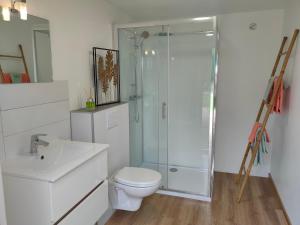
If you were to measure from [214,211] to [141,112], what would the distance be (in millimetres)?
1655

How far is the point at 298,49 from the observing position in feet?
7.76

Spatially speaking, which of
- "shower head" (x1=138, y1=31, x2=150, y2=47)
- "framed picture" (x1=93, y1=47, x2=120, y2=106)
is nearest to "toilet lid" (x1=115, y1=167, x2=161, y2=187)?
"framed picture" (x1=93, y1=47, x2=120, y2=106)

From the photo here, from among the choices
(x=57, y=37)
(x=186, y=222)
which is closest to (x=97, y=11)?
(x=57, y=37)

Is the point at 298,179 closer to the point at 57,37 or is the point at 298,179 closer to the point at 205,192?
the point at 205,192

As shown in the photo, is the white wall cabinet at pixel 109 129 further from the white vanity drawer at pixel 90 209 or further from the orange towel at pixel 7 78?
the orange towel at pixel 7 78

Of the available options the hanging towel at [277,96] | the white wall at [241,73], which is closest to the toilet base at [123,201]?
the white wall at [241,73]

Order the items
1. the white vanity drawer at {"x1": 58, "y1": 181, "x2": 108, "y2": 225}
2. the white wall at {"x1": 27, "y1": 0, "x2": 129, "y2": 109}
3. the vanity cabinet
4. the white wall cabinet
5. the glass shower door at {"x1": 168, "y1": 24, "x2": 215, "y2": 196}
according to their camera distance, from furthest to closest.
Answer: the glass shower door at {"x1": 168, "y1": 24, "x2": 215, "y2": 196} → the white wall cabinet → the white wall at {"x1": 27, "y1": 0, "x2": 129, "y2": 109} → the white vanity drawer at {"x1": 58, "y1": 181, "x2": 108, "y2": 225} → the vanity cabinet

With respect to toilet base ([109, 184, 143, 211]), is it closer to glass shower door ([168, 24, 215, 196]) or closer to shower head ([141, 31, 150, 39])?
glass shower door ([168, 24, 215, 196])

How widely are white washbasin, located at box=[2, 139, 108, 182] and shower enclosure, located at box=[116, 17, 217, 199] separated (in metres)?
1.38

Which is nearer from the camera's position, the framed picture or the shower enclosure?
the framed picture

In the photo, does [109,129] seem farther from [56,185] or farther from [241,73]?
[241,73]

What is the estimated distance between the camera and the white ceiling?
2.72 meters

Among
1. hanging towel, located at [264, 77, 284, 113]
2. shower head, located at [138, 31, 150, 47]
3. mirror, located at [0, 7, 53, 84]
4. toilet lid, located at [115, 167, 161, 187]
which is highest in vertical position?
shower head, located at [138, 31, 150, 47]

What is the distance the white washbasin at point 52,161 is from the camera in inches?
54.1
